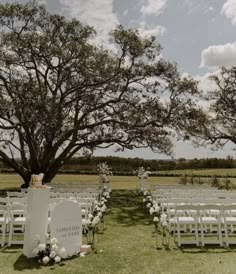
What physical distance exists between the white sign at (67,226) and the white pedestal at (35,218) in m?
0.28

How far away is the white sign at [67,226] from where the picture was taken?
26.1ft

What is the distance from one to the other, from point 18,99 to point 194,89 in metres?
10.4

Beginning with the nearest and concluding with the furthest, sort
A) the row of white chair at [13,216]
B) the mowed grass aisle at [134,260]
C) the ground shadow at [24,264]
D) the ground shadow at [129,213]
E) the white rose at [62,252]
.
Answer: the mowed grass aisle at [134,260] < the ground shadow at [24,264] < the white rose at [62,252] < the row of white chair at [13,216] < the ground shadow at [129,213]

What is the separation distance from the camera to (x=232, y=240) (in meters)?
9.19

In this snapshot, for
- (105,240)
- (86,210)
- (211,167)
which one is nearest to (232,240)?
(105,240)

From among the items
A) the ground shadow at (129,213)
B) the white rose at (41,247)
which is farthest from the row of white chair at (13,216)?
the ground shadow at (129,213)

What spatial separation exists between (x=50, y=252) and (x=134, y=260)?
169cm

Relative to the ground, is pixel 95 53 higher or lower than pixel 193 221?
higher

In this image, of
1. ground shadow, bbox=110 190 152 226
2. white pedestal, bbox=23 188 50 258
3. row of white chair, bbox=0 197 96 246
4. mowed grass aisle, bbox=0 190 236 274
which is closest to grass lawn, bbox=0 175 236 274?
mowed grass aisle, bbox=0 190 236 274

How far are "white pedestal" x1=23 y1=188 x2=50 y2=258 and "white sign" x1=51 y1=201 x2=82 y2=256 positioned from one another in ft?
0.91

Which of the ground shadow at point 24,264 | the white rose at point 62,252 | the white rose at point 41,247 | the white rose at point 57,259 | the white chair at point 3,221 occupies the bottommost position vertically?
the ground shadow at point 24,264

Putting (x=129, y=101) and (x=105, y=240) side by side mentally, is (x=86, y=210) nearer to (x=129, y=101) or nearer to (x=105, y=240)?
(x=105, y=240)

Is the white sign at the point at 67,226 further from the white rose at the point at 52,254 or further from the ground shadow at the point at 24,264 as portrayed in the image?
the ground shadow at the point at 24,264

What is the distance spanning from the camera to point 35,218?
26.3 ft
